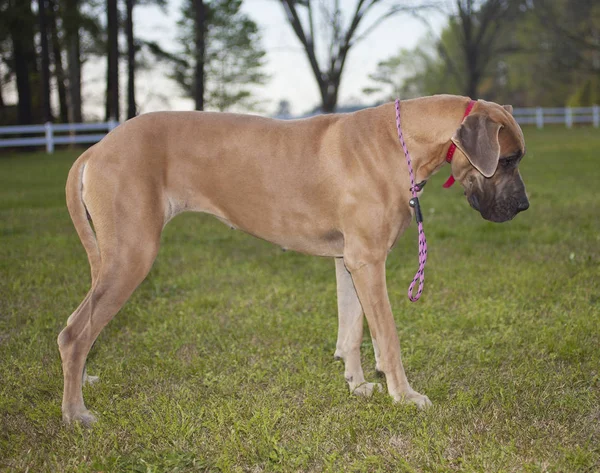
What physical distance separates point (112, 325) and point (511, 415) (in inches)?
125

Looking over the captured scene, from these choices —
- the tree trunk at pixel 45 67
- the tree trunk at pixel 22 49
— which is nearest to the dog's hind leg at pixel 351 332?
the tree trunk at pixel 22 49

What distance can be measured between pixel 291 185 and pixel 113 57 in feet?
81.4

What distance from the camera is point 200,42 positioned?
28812 mm

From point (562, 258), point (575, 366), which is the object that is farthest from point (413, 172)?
point (562, 258)

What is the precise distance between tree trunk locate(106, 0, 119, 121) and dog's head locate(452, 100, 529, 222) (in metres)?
24.2

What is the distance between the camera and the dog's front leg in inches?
149

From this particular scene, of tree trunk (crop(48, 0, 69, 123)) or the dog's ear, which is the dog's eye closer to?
the dog's ear

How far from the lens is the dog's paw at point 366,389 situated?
13.1ft

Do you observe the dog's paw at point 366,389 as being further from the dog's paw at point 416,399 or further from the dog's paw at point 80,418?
Answer: the dog's paw at point 80,418

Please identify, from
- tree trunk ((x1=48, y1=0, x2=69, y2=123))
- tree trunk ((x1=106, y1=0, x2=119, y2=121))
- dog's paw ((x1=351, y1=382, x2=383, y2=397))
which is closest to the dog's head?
dog's paw ((x1=351, y1=382, x2=383, y2=397))

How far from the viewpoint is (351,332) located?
4.18 metres

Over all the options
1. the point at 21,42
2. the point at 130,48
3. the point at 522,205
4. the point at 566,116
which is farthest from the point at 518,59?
the point at 522,205

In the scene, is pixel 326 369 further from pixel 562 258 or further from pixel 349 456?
pixel 562 258

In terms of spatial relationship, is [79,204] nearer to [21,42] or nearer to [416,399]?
[416,399]
